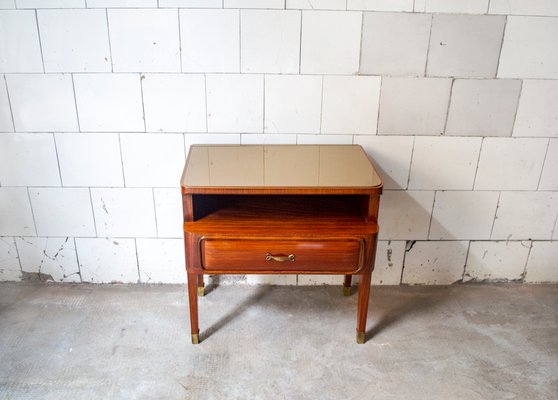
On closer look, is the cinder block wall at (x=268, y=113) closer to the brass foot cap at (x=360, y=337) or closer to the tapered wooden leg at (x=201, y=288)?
the tapered wooden leg at (x=201, y=288)

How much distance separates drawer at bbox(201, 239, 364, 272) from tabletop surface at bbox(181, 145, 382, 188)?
9.2 inches

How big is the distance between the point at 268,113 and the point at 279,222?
0.62 meters

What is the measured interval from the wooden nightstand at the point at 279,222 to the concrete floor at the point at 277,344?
12.1 inches

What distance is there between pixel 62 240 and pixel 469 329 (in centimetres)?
214

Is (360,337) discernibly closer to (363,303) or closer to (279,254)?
(363,303)

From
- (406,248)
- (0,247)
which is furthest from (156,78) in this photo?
(406,248)

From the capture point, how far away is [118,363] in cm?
196

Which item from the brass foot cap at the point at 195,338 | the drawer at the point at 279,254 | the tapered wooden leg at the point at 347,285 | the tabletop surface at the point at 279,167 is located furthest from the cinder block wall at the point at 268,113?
the drawer at the point at 279,254

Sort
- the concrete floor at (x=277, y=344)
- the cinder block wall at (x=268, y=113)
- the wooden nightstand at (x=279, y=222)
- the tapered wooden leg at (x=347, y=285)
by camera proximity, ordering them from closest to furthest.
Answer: the wooden nightstand at (x=279, y=222)
the concrete floor at (x=277, y=344)
the cinder block wall at (x=268, y=113)
the tapered wooden leg at (x=347, y=285)

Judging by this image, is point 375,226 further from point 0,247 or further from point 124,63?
point 0,247

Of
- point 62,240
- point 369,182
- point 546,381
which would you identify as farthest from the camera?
point 62,240

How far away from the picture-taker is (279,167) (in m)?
1.92

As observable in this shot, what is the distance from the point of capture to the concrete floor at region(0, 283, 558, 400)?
1.85 metres

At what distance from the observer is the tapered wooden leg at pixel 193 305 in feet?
6.35
